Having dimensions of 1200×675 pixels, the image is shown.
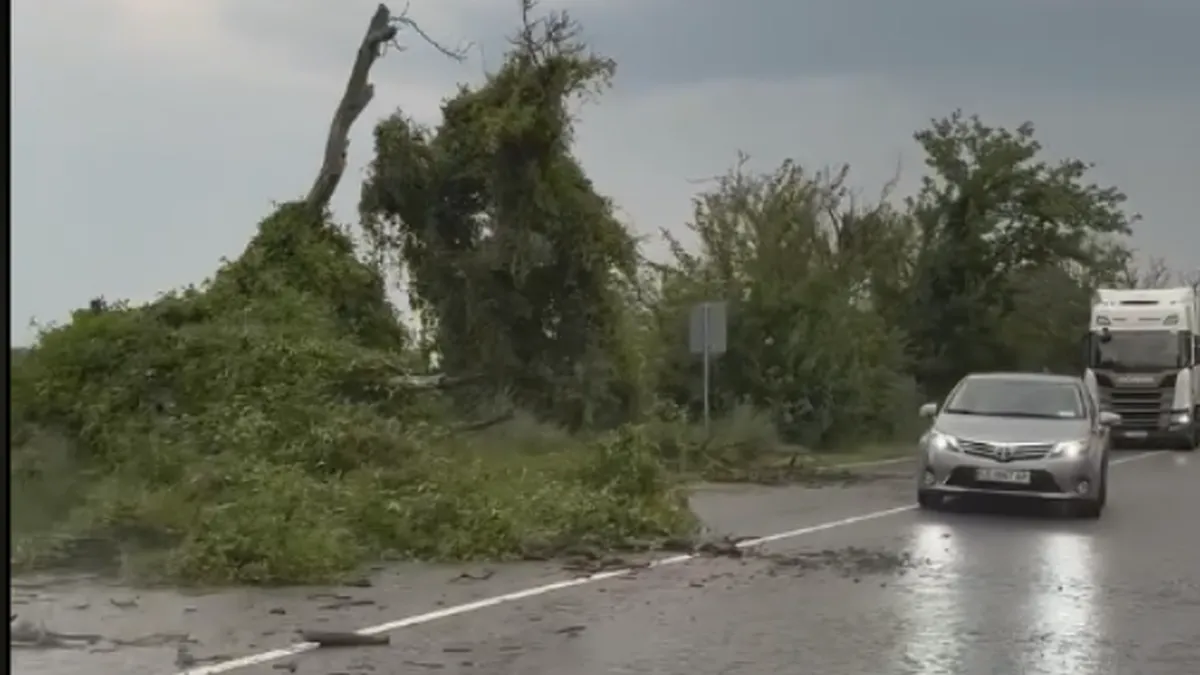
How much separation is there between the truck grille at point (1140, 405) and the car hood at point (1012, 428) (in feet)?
61.0

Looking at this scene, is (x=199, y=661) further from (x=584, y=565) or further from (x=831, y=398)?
(x=831, y=398)

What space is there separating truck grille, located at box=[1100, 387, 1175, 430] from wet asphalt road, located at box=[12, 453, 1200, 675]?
20.9 meters

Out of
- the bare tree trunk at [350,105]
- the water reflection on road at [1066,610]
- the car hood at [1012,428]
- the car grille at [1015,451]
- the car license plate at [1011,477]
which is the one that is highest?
the bare tree trunk at [350,105]

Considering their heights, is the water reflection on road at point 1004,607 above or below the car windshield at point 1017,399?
below

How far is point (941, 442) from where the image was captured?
58.0 feet

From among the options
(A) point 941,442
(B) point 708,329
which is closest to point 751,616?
(A) point 941,442

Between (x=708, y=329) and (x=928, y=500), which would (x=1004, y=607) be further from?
(x=708, y=329)

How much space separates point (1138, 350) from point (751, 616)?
27.5 metres

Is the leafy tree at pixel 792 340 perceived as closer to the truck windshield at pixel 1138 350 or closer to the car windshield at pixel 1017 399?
the truck windshield at pixel 1138 350

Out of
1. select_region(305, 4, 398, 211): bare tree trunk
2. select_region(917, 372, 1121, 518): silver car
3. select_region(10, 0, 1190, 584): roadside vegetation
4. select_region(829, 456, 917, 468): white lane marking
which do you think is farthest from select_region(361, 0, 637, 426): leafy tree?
select_region(917, 372, 1121, 518): silver car

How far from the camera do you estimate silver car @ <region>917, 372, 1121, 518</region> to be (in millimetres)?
17203

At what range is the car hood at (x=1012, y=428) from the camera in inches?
686

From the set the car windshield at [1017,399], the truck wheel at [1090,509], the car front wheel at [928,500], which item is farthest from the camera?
the car windshield at [1017,399]

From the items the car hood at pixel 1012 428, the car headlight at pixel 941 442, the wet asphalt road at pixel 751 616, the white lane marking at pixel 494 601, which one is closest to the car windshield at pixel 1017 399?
the car hood at pixel 1012 428
